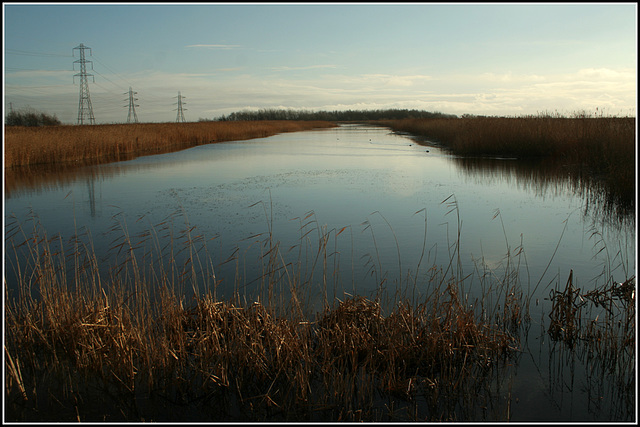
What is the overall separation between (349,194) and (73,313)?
586 centimetres

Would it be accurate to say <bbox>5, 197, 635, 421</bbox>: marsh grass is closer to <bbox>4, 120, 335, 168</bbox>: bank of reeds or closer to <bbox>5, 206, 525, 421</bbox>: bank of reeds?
<bbox>5, 206, 525, 421</bbox>: bank of reeds

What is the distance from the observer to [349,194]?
8.39 m

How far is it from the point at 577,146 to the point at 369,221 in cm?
807

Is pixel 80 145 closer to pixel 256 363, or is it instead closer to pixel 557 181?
pixel 557 181

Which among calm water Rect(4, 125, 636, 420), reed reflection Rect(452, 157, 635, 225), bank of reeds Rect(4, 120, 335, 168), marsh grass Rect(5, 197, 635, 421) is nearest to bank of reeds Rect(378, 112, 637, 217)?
reed reflection Rect(452, 157, 635, 225)

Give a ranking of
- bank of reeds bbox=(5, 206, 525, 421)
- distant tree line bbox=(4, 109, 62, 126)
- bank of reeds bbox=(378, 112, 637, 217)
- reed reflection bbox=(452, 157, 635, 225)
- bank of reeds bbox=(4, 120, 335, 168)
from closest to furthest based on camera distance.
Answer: bank of reeds bbox=(5, 206, 525, 421) → reed reflection bbox=(452, 157, 635, 225) → bank of reeds bbox=(378, 112, 637, 217) → bank of reeds bbox=(4, 120, 335, 168) → distant tree line bbox=(4, 109, 62, 126)

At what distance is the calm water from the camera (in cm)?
409

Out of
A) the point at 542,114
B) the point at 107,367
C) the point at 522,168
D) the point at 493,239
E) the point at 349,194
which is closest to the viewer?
the point at 107,367

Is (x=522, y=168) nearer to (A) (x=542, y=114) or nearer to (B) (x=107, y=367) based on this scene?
(A) (x=542, y=114)

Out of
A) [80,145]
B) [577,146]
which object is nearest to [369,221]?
[577,146]

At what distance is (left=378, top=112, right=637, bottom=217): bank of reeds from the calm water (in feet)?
2.25

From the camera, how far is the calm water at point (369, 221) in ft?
13.4

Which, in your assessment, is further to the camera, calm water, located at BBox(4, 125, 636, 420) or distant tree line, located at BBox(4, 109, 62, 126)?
distant tree line, located at BBox(4, 109, 62, 126)

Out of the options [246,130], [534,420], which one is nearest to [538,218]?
[534,420]
